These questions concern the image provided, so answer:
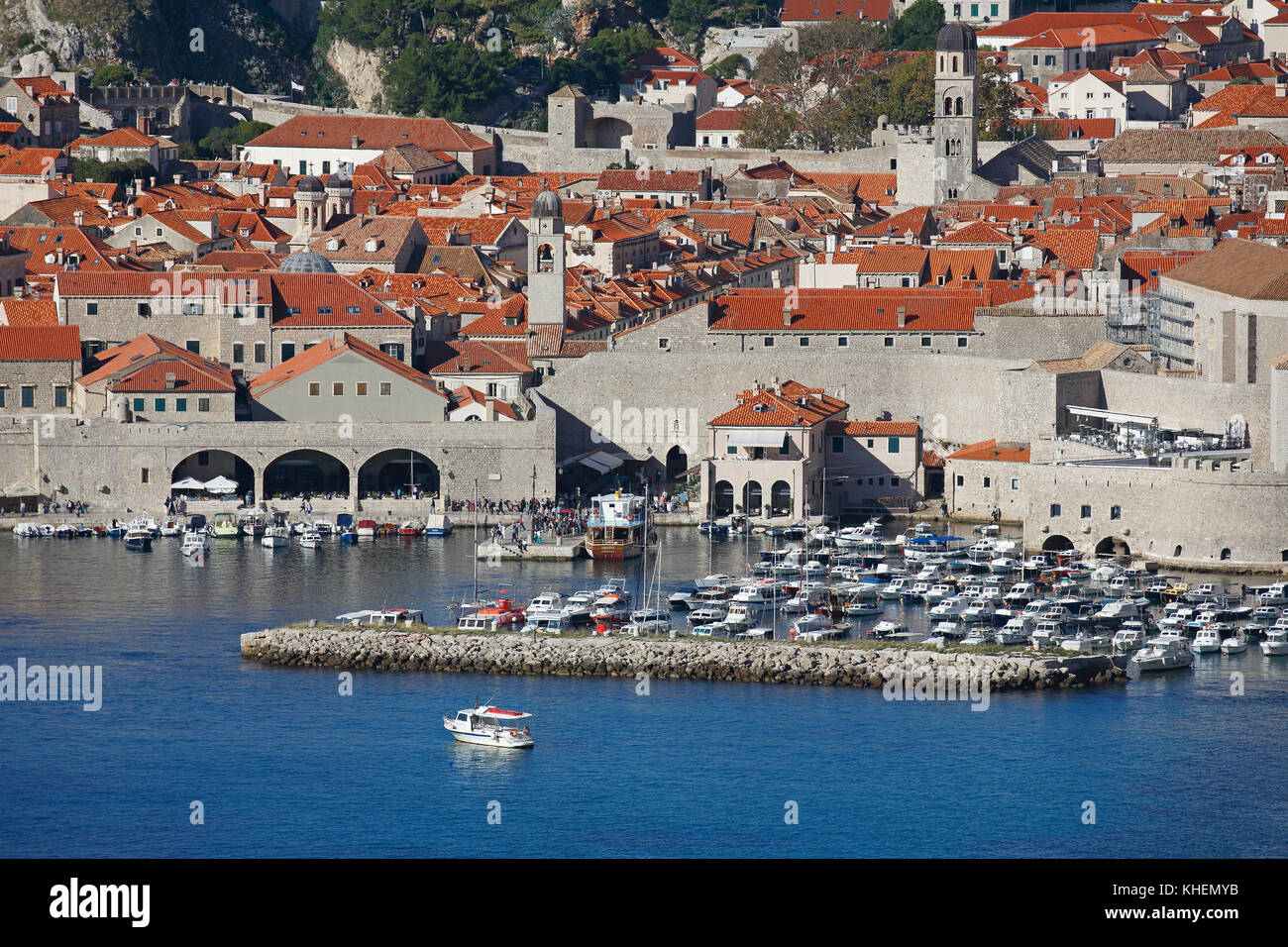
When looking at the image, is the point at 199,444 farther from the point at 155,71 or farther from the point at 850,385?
the point at 155,71

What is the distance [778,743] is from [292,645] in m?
6.33

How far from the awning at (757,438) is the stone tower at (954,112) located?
2391 centimetres

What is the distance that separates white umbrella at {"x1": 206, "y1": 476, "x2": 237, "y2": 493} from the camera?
3700 centimetres

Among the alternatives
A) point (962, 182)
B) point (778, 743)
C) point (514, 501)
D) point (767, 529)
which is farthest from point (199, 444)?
point (962, 182)

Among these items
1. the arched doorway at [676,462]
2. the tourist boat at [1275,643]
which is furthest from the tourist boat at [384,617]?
the arched doorway at [676,462]

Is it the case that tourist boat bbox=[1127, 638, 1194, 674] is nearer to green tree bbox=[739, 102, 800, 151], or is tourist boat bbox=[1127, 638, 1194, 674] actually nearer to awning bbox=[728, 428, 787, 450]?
awning bbox=[728, 428, 787, 450]

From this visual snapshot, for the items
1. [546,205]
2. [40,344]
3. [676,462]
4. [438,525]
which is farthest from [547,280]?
[40,344]

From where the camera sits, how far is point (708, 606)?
99.0 feet

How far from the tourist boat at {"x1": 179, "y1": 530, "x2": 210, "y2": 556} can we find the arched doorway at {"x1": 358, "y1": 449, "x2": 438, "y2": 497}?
2.50 m

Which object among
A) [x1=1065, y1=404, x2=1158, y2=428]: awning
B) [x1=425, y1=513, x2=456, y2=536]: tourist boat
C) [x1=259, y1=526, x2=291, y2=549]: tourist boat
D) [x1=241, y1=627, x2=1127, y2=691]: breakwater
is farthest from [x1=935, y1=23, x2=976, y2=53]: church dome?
[x1=241, y1=627, x2=1127, y2=691]: breakwater

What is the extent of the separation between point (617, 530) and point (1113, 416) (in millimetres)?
7569

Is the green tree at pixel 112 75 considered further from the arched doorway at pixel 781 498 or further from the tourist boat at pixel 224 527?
the arched doorway at pixel 781 498

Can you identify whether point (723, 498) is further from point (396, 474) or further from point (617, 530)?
point (396, 474)
